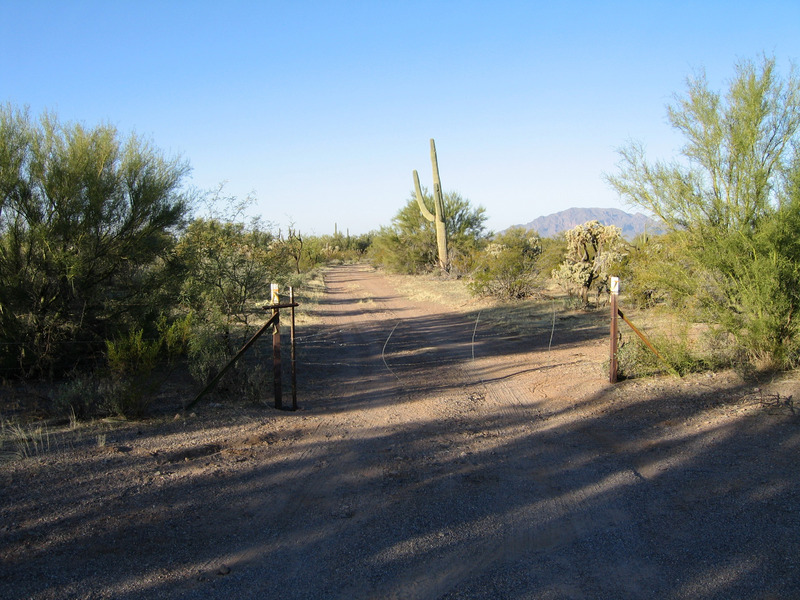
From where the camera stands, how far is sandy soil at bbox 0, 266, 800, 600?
401cm

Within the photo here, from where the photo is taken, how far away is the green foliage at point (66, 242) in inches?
367

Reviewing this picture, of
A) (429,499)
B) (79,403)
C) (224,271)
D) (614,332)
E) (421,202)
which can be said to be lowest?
(429,499)

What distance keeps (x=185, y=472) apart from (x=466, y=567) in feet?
10.1

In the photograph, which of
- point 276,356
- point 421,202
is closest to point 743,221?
point 276,356

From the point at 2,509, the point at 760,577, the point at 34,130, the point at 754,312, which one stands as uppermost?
the point at 34,130

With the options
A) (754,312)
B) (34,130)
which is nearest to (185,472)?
(34,130)

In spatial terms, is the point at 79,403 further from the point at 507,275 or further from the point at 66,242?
the point at 507,275

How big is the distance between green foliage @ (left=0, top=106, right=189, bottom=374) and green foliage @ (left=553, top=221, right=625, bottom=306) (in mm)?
12961

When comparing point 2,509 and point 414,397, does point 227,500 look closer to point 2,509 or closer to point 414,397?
point 2,509

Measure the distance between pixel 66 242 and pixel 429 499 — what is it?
24.3ft

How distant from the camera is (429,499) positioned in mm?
5320

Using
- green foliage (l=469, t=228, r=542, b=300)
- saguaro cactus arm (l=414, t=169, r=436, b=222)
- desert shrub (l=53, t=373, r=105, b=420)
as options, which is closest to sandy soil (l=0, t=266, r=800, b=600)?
desert shrub (l=53, t=373, r=105, b=420)

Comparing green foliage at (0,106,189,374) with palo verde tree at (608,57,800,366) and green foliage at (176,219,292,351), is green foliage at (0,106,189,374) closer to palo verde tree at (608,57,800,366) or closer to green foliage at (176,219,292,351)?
green foliage at (176,219,292,351)

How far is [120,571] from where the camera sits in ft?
13.5
